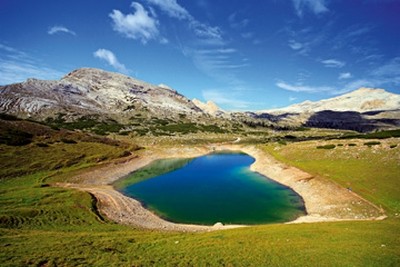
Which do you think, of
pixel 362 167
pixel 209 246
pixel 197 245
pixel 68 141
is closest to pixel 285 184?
pixel 362 167

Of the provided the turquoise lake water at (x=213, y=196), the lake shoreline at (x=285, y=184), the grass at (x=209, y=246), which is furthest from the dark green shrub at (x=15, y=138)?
the grass at (x=209, y=246)

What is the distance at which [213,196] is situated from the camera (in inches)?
2212

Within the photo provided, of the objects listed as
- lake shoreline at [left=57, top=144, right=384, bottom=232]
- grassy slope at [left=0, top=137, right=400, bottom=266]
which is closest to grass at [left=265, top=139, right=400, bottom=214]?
lake shoreline at [left=57, top=144, right=384, bottom=232]

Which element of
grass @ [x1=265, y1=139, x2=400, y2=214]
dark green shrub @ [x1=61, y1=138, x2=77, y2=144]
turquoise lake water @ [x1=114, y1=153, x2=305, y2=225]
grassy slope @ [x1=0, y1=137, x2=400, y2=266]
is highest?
dark green shrub @ [x1=61, y1=138, x2=77, y2=144]

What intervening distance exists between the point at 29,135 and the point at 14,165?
84.5ft

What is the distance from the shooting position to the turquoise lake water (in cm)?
4294

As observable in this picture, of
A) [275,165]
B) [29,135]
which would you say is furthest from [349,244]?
[29,135]

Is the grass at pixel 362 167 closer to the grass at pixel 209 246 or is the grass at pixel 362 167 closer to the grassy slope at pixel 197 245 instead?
the grass at pixel 209 246

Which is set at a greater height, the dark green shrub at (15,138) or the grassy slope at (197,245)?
the dark green shrub at (15,138)

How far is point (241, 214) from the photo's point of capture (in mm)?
43812

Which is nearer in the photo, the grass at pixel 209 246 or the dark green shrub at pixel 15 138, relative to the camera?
the grass at pixel 209 246

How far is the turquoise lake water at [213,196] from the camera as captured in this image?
4294 centimetres

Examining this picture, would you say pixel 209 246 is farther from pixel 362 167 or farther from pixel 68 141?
pixel 68 141

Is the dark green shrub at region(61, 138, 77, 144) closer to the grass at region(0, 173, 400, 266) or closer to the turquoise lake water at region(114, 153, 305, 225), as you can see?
the turquoise lake water at region(114, 153, 305, 225)
